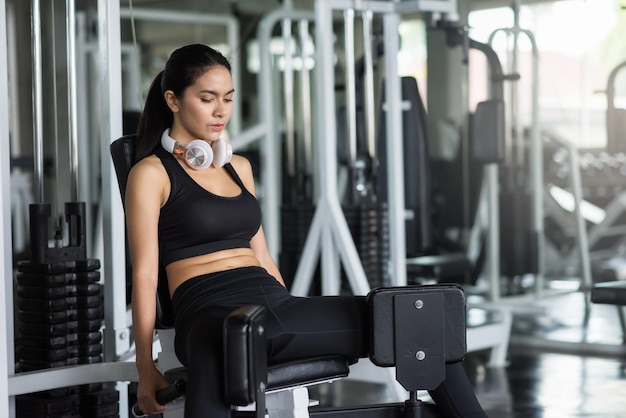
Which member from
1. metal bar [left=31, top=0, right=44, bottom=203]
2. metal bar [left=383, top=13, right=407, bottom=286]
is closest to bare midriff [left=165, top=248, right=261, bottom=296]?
metal bar [left=31, top=0, right=44, bottom=203]

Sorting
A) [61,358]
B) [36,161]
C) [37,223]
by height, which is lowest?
[61,358]

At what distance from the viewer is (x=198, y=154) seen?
2.27m

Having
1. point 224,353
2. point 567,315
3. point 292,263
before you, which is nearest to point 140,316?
point 224,353

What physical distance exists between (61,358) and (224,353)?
1.01 meters

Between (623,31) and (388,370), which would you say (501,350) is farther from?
(623,31)

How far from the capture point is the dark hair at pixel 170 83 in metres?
2.28

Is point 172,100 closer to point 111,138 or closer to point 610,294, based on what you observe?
point 111,138

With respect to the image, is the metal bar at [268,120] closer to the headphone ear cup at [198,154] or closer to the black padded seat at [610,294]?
the black padded seat at [610,294]

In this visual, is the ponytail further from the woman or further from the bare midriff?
the bare midriff

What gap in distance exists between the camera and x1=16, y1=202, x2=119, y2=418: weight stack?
2.74m

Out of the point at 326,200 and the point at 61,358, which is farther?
the point at 326,200

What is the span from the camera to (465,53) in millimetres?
4254

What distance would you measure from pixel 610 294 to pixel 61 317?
1765mm

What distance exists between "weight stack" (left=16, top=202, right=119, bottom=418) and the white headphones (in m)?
0.61
